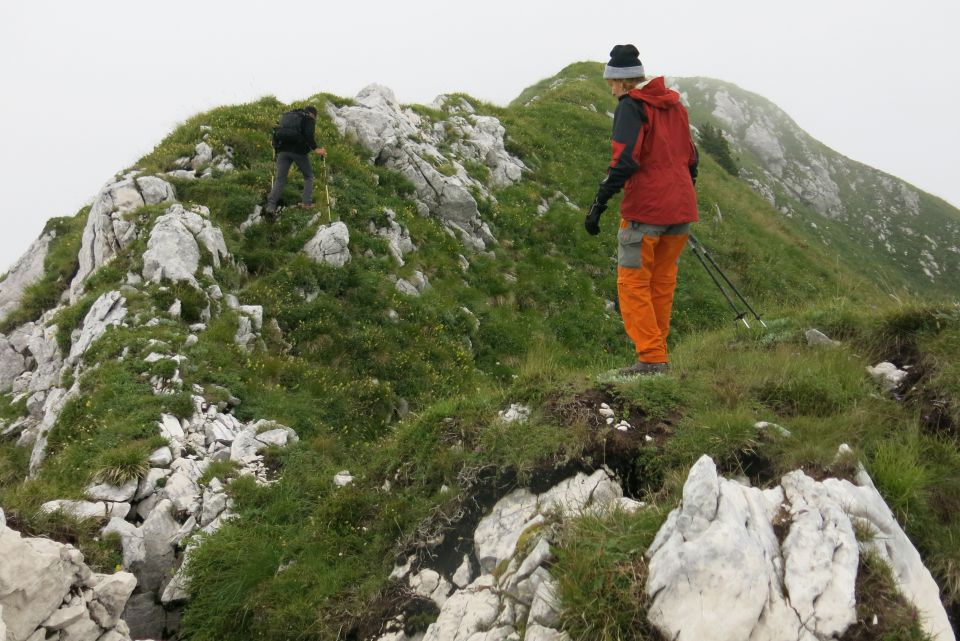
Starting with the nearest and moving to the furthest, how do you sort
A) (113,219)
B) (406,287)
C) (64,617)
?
(64,617), (113,219), (406,287)

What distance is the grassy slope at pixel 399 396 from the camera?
547cm

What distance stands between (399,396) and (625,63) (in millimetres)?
7069

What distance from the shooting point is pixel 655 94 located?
7.09 m

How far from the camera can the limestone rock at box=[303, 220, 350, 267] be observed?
1312cm

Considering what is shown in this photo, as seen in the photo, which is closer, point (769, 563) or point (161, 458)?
point (769, 563)

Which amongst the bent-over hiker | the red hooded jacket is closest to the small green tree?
the bent-over hiker

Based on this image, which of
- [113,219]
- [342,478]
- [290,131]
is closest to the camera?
[342,478]

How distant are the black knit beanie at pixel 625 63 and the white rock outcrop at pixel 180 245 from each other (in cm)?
901

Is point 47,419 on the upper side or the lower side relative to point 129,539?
lower

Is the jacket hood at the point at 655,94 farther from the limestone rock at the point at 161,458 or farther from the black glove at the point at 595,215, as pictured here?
the limestone rock at the point at 161,458

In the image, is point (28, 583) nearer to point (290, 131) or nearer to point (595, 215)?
point (595, 215)

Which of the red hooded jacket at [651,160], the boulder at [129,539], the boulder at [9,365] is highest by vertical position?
the red hooded jacket at [651,160]

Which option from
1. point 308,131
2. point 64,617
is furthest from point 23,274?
point 64,617

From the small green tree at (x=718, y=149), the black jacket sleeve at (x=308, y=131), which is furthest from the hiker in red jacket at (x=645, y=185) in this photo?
the small green tree at (x=718, y=149)
